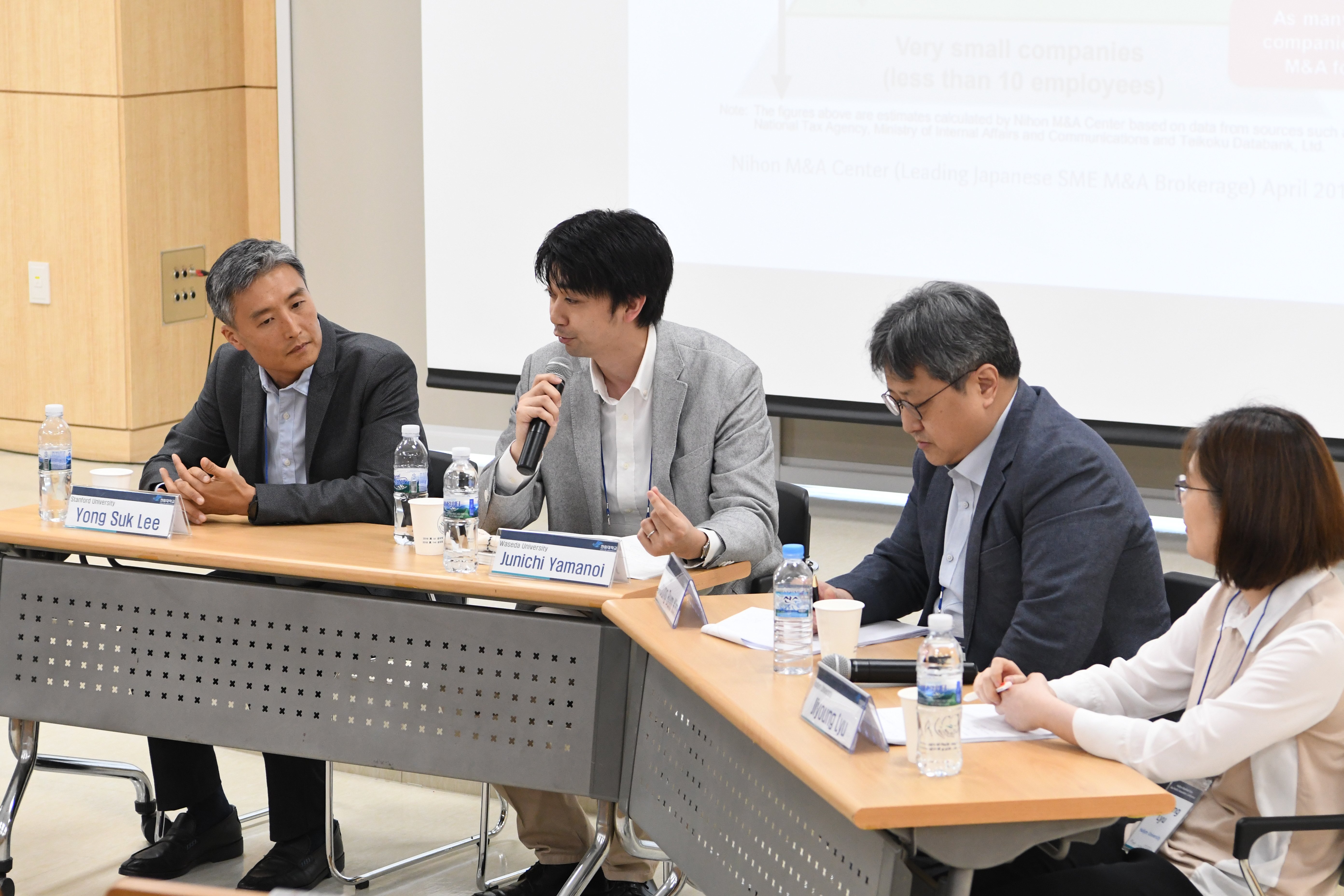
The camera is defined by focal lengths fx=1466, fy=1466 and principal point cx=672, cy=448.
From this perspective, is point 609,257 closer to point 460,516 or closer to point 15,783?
point 460,516

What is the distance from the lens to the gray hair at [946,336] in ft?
7.41

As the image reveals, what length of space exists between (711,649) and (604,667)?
0.37 m

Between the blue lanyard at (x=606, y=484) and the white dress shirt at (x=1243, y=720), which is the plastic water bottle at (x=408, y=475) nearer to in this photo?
the blue lanyard at (x=606, y=484)

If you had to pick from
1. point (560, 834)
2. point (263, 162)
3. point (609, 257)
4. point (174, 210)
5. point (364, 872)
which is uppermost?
point (263, 162)

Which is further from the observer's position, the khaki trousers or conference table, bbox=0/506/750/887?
the khaki trousers

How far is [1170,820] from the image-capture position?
6.50 ft

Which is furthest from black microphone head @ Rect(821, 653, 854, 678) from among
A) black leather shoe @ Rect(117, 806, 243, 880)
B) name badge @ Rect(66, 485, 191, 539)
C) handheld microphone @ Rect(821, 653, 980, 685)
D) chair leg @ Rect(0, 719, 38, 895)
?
chair leg @ Rect(0, 719, 38, 895)

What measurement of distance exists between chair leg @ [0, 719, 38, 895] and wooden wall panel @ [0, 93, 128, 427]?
332 cm

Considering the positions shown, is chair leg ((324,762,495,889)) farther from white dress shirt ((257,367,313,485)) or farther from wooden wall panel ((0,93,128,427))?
wooden wall panel ((0,93,128,427))

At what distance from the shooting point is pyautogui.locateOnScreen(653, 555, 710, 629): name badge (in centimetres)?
229

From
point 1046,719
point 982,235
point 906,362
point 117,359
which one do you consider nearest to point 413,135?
point 117,359

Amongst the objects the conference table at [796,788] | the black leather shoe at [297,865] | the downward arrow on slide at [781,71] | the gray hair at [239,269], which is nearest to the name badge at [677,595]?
the conference table at [796,788]

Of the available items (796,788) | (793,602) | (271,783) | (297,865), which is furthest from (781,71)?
(796,788)

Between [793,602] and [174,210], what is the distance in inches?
192
